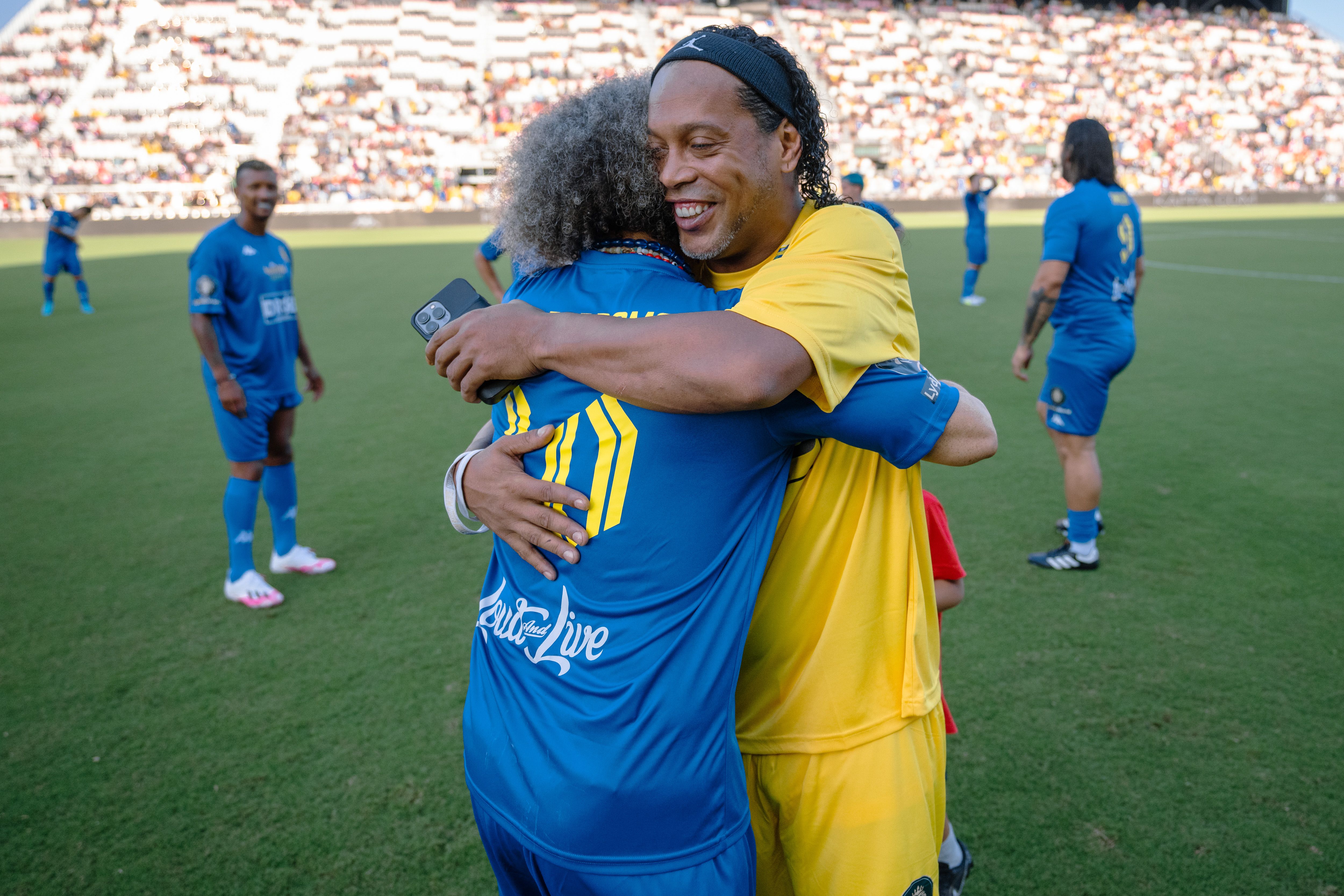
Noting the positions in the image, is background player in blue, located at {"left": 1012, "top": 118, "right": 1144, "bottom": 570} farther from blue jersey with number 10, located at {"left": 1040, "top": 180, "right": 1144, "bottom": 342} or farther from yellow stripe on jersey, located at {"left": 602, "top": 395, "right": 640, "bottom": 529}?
yellow stripe on jersey, located at {"left": 602, "top": 395, "right": 640, "bottom": 529}

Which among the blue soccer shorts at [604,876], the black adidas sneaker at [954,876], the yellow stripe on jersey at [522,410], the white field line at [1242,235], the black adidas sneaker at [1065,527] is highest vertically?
the yellow stripe on jersey at [522,410]

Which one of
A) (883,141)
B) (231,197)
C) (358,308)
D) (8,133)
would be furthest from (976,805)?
(8,133)

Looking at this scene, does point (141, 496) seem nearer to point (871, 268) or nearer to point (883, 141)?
point (871, 268)

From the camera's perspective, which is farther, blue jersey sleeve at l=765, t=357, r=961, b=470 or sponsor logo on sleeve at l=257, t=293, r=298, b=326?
sponsor logo on sleeve at l=257, t=293, r=298, b=326

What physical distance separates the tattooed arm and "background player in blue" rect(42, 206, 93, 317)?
14.5m

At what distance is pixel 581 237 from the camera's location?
1.48 metres

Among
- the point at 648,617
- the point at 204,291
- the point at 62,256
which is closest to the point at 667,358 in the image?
the point at 648,617

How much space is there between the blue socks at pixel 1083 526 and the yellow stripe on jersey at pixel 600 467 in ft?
13.1

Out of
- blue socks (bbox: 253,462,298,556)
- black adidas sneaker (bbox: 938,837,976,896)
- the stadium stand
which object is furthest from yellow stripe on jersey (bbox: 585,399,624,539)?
the stadium stand

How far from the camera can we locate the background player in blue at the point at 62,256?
1381 cm

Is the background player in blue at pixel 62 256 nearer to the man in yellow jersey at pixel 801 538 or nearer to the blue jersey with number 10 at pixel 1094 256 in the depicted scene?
the blue jersey with number 10 at pixel 1094 256

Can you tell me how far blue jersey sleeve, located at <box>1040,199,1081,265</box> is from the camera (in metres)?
4.66

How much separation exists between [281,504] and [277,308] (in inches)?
45.3

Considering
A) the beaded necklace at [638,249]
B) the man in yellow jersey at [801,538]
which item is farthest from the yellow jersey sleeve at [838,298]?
the beaded necklace at [638,249]
